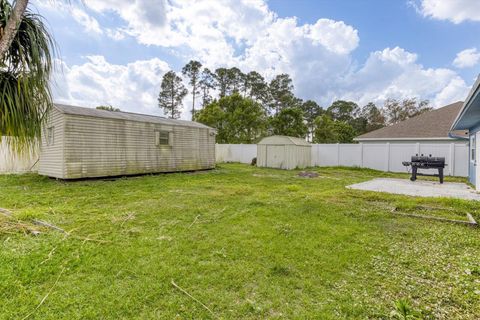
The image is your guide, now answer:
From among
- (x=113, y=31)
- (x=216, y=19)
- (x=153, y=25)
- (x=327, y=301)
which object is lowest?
(x=327, y=301)

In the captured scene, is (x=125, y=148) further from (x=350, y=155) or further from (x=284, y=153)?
(x=350, y=155)

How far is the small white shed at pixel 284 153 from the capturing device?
13289mm

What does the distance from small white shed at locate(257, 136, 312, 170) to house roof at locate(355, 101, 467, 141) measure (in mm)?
4376

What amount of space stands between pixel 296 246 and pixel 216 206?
2319 millimetres

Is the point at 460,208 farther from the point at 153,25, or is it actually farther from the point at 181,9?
the point at 153,25

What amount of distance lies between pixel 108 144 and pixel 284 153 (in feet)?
28.4

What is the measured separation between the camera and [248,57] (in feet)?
59.4

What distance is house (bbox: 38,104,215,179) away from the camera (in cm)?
795

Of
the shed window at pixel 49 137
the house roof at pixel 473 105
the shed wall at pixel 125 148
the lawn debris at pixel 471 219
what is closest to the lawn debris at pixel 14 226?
the shed wall at pixel 125 148

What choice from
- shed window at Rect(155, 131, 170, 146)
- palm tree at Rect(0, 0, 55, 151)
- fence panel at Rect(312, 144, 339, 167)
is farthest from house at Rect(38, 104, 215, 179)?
fence panel at Rect(312, 144, 339, 167)

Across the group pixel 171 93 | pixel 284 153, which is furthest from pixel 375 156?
pixel 171 93

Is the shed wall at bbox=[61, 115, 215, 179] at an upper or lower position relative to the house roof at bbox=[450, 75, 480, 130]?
lower

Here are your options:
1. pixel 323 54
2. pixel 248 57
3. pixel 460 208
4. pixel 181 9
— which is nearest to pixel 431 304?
pixel 460 208

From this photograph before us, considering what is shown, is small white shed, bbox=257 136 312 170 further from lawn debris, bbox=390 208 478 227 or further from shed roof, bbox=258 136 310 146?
lawn debris, bbox=390 208 478 227
